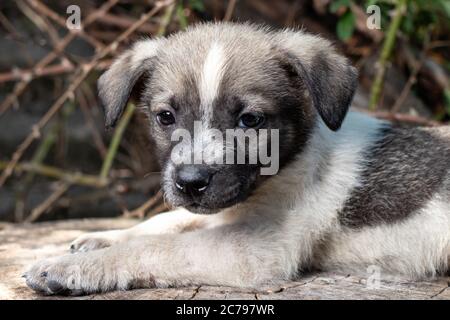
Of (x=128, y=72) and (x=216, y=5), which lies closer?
(x=128, y=72)

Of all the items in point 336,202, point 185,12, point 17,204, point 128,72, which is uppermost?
point 185,12

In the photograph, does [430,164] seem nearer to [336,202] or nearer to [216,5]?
[336,202]

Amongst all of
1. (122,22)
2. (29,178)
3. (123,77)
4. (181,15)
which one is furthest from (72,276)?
(122,22)

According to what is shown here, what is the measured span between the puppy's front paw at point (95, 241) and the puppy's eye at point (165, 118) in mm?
809

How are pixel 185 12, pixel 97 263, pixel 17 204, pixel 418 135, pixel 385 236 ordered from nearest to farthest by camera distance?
pixel 97 263, pixel 385 236, pixel 418 135, pixel 185 12, pixel 17 204

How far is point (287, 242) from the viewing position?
3.82 meters

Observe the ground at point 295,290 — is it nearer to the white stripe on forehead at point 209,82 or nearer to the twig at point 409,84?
the white stripe on forehead at point 209,82

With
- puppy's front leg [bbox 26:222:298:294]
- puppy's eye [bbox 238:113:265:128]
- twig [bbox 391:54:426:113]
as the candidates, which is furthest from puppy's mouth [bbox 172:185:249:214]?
twig [bbox 391:54:426:113]

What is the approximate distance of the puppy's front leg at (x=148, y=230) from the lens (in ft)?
14.2

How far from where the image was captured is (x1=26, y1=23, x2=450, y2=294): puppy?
3660mm

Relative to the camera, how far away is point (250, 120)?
12.4 feet

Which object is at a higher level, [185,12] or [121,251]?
[185,12]

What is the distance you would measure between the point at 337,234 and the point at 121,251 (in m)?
1.14

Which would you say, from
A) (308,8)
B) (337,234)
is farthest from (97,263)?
(308,8)
